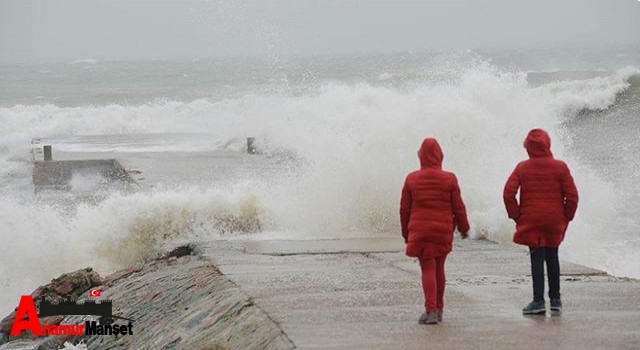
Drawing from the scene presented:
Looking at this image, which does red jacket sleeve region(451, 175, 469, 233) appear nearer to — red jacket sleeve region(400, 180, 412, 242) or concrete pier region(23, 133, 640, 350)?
red jacket sleeve region(400, 180, 412, 242)

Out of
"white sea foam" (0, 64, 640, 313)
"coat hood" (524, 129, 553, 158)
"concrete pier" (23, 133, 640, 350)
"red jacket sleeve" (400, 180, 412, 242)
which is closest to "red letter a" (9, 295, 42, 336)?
"concrete pier" (23, 133, 640, 350)

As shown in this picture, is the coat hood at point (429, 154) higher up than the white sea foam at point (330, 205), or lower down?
higher up

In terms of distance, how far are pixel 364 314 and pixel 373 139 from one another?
7148 millimetres

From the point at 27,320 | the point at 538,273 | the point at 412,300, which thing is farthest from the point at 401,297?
the point at 27,320

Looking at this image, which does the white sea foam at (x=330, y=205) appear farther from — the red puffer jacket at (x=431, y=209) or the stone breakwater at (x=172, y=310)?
the red puffer jacket at (x=431, y=209)

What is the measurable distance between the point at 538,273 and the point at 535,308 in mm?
217

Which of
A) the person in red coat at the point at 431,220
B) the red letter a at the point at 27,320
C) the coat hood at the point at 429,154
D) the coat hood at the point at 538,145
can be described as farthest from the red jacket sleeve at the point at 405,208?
the red letter a at the point at 27,320

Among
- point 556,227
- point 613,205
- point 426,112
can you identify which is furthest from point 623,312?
point 613,205

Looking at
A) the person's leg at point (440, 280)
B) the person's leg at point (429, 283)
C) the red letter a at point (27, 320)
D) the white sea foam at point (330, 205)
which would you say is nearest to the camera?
the person's leg at point (429, 283)

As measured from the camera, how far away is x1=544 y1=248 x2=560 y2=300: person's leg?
6.51m

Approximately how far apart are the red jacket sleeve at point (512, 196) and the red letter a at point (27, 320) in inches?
164

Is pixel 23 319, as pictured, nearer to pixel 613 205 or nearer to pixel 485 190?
pixel 485 190

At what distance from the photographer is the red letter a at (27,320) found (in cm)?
862

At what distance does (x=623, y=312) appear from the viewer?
6.60m
